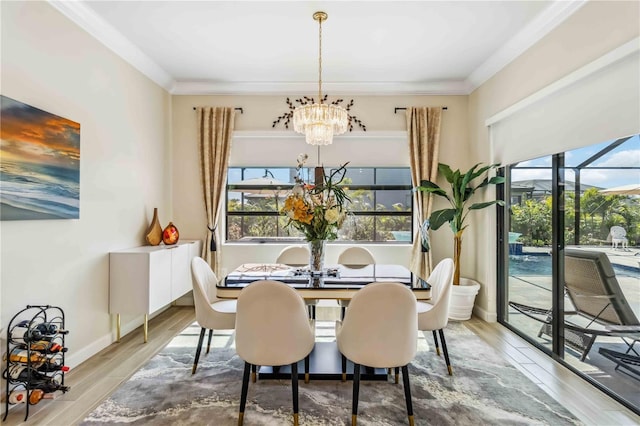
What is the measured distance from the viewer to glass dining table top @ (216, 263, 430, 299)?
2.24 metres

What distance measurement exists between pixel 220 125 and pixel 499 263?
3.89 meters

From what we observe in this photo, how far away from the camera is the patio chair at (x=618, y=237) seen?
2.28 metres

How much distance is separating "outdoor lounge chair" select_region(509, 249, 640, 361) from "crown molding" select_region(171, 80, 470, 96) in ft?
8.43

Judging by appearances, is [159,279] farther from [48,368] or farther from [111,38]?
[111,38]

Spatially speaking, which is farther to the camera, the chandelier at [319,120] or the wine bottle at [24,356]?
the chandelier at [319,120]

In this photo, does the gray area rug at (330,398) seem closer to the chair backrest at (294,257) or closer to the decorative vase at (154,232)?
the chair backrest at (294,257)

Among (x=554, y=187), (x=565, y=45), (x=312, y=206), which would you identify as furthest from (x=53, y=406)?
(x=565, y=45)

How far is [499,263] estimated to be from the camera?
3.87 m

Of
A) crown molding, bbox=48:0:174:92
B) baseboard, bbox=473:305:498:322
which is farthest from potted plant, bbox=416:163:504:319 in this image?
crown molding, bbox=48:0:174:92

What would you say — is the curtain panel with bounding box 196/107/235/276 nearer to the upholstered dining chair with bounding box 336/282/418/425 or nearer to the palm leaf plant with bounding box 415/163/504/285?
the palm leaf plant with bounding box 415/163/504/285

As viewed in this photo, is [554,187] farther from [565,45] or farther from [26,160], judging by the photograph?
[26,160]

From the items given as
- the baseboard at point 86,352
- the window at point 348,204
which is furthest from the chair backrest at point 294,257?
the baseboard at point 86,352

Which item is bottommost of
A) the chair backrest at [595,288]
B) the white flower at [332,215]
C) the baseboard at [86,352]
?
the baseboard at [86,352]

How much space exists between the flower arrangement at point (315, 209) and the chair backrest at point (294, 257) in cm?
87
